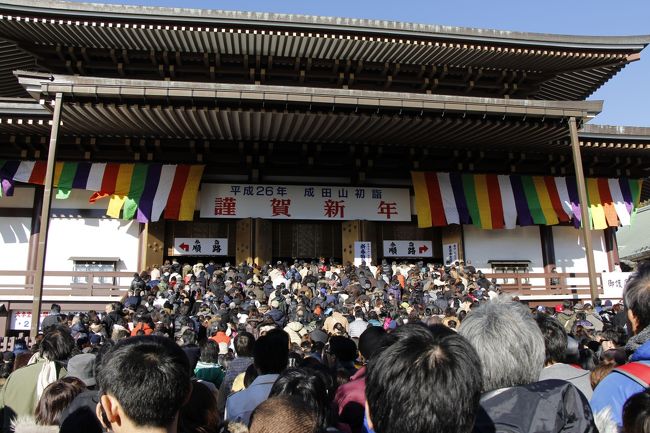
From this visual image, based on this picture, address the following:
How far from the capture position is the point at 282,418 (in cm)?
180

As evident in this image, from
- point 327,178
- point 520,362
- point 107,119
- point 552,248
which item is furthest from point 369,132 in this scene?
point 520,362

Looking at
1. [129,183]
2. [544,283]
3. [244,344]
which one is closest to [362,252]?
[544,283]

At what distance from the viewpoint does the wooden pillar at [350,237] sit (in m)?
14.7

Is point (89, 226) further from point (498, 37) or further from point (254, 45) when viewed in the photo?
point (498, 37)

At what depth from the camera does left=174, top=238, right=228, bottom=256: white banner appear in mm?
14008

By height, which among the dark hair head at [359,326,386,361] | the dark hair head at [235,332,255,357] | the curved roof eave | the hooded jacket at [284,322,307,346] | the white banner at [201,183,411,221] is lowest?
the hooded jacket at [284,322,307,346]

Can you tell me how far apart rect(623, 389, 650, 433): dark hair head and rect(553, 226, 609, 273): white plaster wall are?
1516 cm

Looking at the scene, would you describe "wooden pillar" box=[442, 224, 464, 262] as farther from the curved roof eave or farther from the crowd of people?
the crowd of people

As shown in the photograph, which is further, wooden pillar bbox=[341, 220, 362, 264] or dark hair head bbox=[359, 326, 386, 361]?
wooden pillar bbox=[341, 220, 362, 264]

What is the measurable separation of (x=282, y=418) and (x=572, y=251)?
16.2m

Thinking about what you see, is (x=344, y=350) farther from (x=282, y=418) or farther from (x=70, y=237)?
(x=70, y=237)

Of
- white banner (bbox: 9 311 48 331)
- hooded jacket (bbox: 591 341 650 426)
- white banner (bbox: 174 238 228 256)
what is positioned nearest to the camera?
hooded jacket (bbox: 591 341 650 426)

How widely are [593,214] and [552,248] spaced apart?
5.38 feet

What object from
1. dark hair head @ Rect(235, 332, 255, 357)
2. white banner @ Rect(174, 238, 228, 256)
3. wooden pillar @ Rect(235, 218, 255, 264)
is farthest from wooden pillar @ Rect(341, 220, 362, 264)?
dark hair head @ Rect(235, 332, 255, 357)
